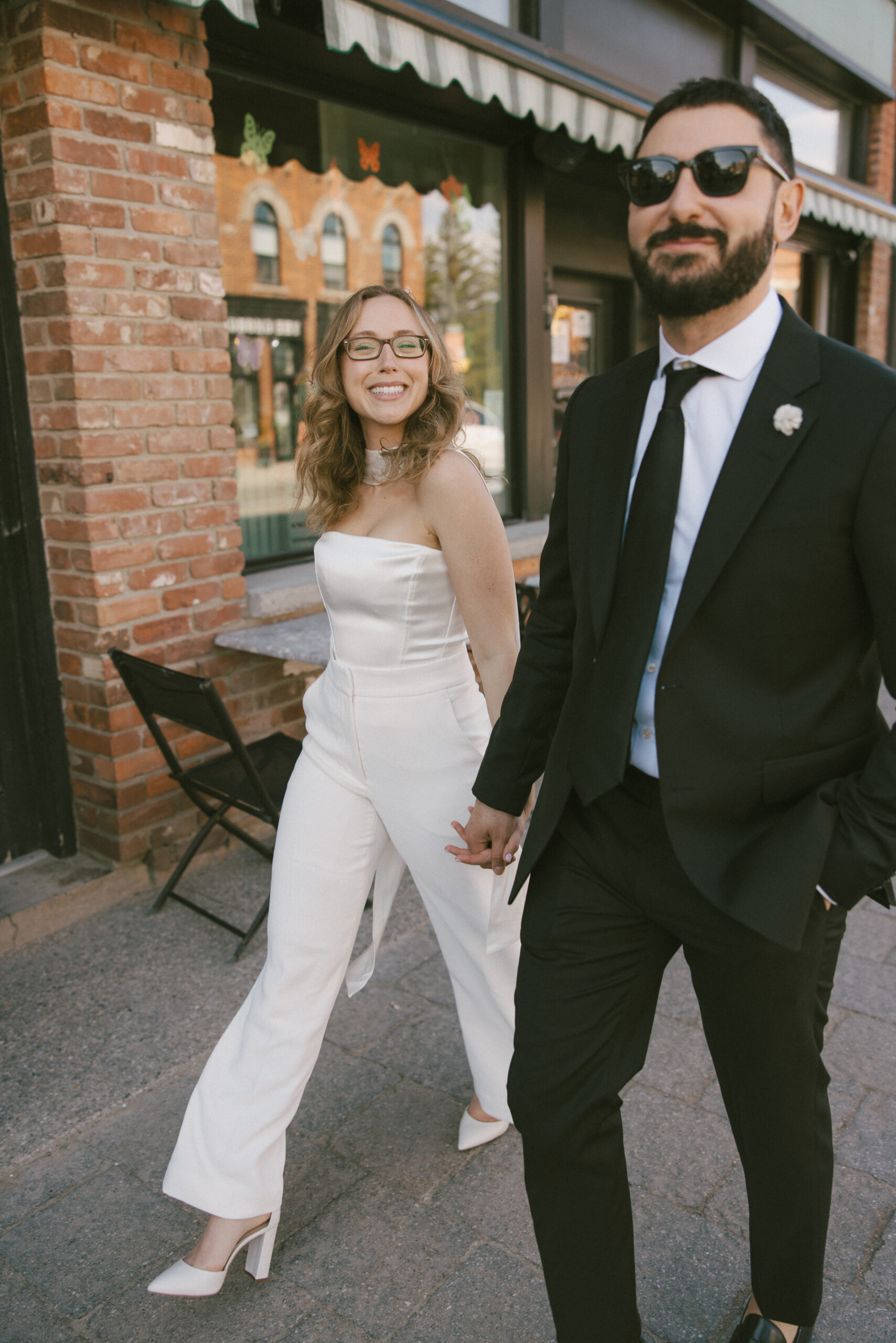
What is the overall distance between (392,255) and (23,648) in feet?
10.5

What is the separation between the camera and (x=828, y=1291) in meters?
2.10

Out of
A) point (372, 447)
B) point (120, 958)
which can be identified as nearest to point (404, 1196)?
point (120, 958)

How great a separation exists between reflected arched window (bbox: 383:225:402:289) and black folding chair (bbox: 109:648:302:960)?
3.00 metres

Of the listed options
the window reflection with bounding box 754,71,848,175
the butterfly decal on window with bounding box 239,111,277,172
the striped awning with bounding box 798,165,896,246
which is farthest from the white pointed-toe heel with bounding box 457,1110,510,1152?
the window reflection with bounding box 754,71,848,175

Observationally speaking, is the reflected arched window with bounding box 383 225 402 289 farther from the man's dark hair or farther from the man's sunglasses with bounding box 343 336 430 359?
the man's dark hair

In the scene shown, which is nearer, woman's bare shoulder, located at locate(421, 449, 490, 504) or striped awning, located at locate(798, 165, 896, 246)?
woman's bare shoulder, located at locate(421, 449, 490, 504)

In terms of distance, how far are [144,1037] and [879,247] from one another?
10326mm

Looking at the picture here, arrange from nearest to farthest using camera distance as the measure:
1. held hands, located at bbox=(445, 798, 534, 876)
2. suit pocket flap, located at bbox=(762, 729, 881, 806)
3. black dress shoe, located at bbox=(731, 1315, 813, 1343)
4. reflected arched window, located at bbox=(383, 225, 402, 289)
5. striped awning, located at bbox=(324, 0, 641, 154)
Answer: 1. suit pocket flap, located at bbox=(762, 729, 881, 806)
2. black dress shoe, located at bbox=(731, 1315, 813, 1343)
3. held hands, located at bbox=(445, 798, 534, 876)
4. striped awning, located at bbox=(324, 0, 641, 154)
5. reflected arched window, located at bbox=(383, 225, 402, 289)

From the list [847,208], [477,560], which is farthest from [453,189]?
A: [477,560]

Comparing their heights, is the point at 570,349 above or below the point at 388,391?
above

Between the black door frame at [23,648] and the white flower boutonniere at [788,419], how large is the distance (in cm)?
301

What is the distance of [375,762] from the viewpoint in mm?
2279

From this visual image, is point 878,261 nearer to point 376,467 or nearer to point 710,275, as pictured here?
point 376,467

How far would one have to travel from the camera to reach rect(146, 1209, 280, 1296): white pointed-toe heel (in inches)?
82.4
